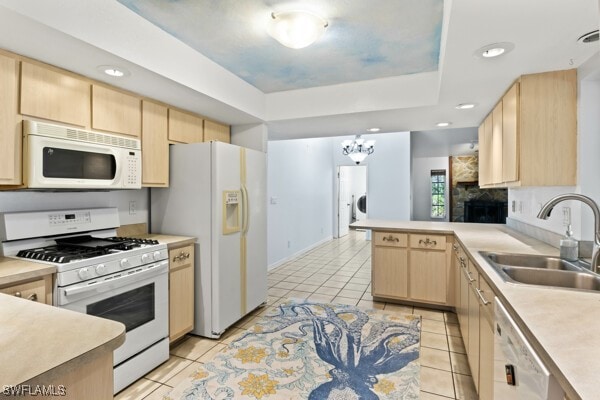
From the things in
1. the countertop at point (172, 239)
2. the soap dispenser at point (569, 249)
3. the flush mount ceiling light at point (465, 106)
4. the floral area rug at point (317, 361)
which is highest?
the flush mount ceiling light at point (465, 106)

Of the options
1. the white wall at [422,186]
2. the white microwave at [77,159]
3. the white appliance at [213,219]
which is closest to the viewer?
the white microwave at [77,159]

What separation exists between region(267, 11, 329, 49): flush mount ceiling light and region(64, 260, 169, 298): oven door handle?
5.98ft

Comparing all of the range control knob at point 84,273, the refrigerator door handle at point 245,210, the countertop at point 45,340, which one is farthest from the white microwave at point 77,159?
the countertop at point 45,340

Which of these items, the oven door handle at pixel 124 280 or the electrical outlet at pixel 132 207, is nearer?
the oven door handle at pixel 124 280

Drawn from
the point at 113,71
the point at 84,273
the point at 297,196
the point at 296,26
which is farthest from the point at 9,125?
the point at 297,196

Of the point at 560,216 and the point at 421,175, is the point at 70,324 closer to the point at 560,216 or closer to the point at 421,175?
the point at 560,216

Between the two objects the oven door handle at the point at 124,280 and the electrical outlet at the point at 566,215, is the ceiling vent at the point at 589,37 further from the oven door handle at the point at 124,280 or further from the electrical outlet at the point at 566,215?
the oven door handle at the point at 124,280

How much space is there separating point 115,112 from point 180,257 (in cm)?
124

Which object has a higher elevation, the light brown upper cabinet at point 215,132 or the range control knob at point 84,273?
the light brown upper cabinet at point 215,132

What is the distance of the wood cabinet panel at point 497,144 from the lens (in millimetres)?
2766

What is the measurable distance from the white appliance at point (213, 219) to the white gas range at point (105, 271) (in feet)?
1.38

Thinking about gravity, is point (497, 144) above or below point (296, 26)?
below

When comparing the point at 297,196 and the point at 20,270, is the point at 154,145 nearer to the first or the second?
the point at 20,270

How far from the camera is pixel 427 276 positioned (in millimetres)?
3402
